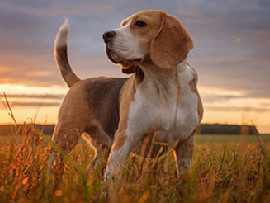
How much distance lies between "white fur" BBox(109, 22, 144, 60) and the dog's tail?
7.75 feet

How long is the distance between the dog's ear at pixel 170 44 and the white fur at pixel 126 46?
18 cm

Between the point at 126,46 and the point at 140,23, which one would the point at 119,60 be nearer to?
the point at 126,46

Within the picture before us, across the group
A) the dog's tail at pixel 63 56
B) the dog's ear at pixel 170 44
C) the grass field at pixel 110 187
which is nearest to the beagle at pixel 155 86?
the dog's ear at pixel 170 44

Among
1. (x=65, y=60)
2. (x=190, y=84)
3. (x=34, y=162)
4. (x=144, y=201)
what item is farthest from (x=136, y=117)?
(x=65, y=60)

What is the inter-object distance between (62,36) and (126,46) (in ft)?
8.24

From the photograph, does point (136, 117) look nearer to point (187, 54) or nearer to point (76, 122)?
point (187, 54)

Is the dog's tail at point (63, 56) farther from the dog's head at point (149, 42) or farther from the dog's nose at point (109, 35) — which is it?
the dog's nose at point (109, 35)

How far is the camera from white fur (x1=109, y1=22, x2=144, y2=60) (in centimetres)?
361

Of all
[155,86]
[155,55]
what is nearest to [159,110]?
[155,86]

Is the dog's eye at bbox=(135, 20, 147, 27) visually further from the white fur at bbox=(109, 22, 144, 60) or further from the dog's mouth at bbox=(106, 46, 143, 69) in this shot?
the dog's mouth at bbox=(106, 46, 143, 69)

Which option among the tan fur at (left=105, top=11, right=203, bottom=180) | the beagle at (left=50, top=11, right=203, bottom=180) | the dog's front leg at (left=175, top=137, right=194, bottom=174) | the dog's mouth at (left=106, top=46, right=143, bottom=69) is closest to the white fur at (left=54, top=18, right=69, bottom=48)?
the beagle at (left=50, top=11, right=203, bottom=180)

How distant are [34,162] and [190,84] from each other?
197 centimetres

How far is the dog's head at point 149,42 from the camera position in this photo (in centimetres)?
364

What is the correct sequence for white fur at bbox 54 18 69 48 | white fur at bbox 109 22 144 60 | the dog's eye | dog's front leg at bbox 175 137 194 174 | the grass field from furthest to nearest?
white fur at bbox 54 18 69 48, dog's front leg at bbox 175 137 194 174, the dog's eye, white fur at bbox 109 22 144 60, the grass field
